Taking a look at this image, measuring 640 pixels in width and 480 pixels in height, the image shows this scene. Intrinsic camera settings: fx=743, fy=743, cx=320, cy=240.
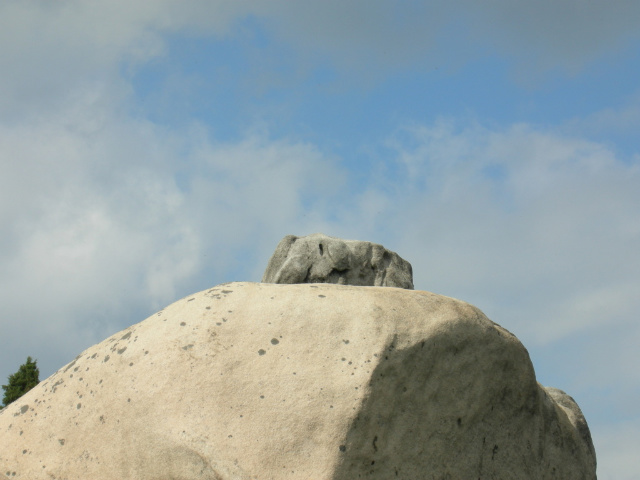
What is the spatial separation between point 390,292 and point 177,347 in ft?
6.22

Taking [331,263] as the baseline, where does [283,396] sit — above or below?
below

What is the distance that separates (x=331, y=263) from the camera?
11.0 m

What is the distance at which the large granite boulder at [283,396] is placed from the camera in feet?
18.6

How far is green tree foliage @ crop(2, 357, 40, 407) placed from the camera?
19697 mm

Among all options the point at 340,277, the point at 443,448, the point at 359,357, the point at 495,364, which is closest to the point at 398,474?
the point at 443,448

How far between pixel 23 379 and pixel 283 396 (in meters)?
16.4

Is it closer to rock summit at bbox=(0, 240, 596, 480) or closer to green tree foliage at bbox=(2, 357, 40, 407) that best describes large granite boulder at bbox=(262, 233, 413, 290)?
rock summit at bbox=(0, 240, 596, 480)

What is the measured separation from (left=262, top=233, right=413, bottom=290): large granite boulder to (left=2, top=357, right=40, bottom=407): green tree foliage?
36.8 ft

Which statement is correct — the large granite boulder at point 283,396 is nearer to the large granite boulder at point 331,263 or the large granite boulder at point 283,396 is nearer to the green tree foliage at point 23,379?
the large granite boulder at point 331,263

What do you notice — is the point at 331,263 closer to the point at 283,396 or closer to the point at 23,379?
the point at 283,396

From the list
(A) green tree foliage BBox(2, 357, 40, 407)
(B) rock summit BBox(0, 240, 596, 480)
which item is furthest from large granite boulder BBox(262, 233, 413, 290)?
(A) green tree foliage BBox(2, 357, 40, 407)

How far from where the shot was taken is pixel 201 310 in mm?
6367

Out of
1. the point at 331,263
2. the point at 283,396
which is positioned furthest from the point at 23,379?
the point at 283,396

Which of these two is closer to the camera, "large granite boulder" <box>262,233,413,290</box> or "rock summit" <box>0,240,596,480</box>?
"rock summit" <box>0,240,596,480</box>
